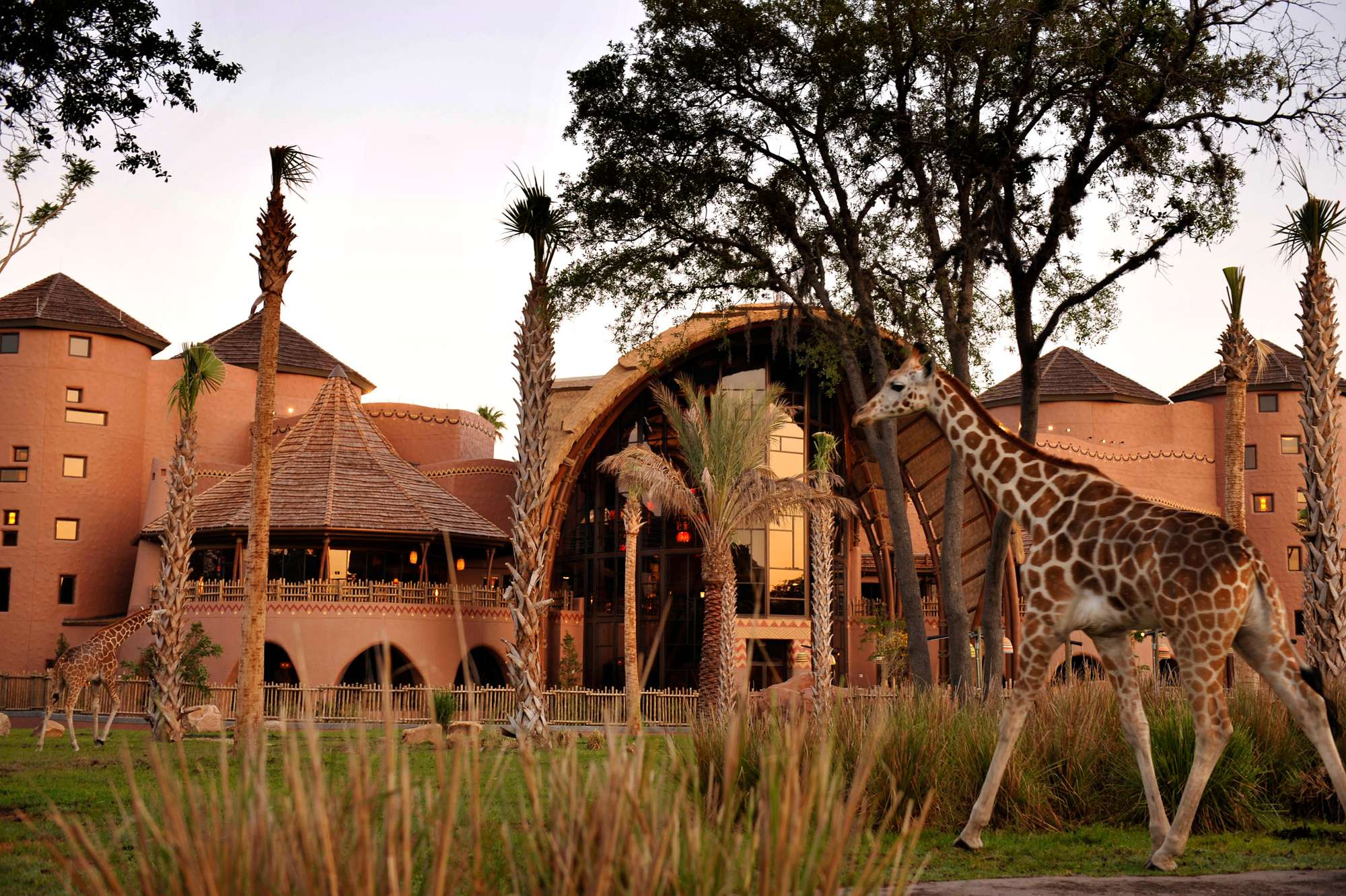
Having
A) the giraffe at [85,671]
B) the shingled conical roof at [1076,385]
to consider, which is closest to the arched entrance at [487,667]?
the giraffe at [85,671]

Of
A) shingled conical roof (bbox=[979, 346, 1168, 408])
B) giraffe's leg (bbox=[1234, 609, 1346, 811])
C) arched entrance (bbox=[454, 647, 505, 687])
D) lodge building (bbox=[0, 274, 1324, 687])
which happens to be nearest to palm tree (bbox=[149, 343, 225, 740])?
lodge building (bbox=[0, 274, 1324, 687])

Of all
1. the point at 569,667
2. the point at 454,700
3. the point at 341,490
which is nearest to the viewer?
the point at 454,700

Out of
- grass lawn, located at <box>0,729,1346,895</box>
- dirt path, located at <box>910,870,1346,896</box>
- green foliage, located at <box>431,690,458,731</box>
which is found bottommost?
green foliage, located at <box>431,690,458,731</box>

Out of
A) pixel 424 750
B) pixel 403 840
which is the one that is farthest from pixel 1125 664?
pixel 424 750

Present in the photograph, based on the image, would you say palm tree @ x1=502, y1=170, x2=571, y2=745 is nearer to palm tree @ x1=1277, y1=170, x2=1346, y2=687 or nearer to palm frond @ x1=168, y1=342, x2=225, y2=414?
palm frond @ x1=168, y1=342, x2=225, y2=414

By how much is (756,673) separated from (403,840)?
36.8 meters

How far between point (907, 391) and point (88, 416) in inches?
1368

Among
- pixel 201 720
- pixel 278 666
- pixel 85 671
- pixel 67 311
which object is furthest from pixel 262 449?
pixel 67 311

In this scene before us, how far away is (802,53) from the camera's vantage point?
19344 mm

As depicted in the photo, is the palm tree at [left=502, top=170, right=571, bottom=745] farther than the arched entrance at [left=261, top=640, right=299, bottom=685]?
No

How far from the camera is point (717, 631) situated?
26734mm

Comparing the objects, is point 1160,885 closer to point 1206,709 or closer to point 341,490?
point 1206,709

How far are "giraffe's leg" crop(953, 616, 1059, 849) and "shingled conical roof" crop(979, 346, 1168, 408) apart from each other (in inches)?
1384

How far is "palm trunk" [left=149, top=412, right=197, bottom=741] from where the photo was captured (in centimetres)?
2036
